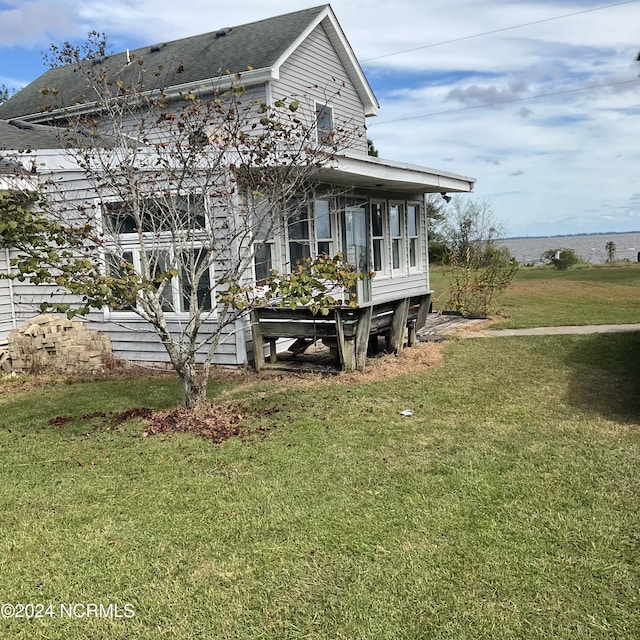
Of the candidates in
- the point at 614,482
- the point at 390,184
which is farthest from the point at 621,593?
the point at 390,184

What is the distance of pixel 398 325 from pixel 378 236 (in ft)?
13.9

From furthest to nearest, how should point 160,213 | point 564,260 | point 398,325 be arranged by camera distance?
point 564,260
point 398,325
point 160,213

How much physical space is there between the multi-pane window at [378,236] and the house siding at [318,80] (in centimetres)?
129

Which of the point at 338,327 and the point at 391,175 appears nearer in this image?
the point at 338,327

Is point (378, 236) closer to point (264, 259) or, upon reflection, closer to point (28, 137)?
point (264, 259)

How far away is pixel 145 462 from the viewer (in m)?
4.82

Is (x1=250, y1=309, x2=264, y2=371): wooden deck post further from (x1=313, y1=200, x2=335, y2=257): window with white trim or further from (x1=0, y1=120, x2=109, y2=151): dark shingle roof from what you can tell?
(x1=0, y1=120, x2=109, y2=151): dark shingle roof

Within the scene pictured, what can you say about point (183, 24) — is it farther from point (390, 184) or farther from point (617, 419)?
point (617, 419)

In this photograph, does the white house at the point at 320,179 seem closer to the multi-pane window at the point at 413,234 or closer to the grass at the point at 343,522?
the multi-pane window at the point at 413,234

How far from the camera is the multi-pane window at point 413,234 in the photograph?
14.2 meters

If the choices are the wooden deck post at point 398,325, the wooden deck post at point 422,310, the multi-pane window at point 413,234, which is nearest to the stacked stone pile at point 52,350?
the wooden deck post at point 398,325

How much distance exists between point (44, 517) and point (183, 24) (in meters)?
17.9

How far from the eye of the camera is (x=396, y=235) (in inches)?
537

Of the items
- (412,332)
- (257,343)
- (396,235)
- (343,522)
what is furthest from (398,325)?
(343,522)
